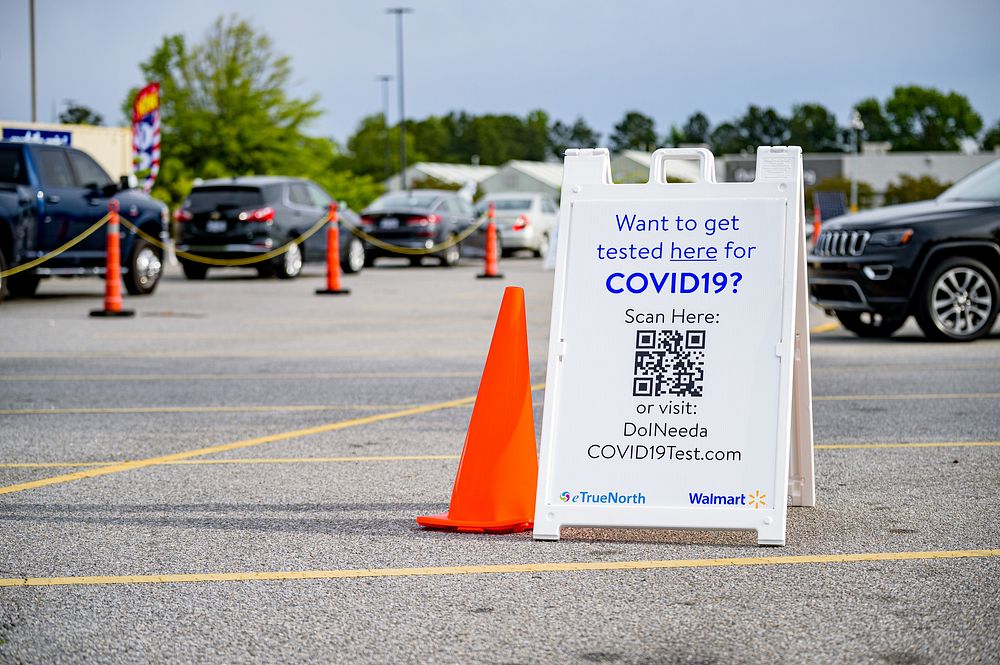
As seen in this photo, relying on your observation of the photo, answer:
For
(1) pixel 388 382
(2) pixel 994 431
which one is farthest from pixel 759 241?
(1) pixel 388 382

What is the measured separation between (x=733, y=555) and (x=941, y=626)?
1.09 metres

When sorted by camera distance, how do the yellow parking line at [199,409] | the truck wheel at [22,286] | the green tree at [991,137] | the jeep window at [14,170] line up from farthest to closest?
the green tree at [991,137]
the truck wheel at [22,286]
the jeep window at [14,170]
the yellow parking line at [199,409]

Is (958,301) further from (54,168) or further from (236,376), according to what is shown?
(54,168)

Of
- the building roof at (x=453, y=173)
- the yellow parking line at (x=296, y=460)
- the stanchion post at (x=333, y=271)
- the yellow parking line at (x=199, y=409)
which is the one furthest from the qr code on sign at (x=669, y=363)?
the building roof at (x=453, y=173)

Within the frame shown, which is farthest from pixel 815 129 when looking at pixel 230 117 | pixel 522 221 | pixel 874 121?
pixel 522 221

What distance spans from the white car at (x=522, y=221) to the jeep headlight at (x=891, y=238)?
1920cm

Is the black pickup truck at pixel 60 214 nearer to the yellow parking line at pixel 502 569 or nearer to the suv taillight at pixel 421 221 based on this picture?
the suv taillight at pixel 421 221

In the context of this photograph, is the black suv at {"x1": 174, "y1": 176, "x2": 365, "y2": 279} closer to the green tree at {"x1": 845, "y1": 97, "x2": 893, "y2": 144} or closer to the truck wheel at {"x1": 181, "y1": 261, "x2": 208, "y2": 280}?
the truck wheel at {"x1": 181, "y1": 261, "x2": 208, "y2": 280}

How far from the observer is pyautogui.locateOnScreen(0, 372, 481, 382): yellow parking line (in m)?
11.5

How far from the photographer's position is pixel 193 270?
25.8m

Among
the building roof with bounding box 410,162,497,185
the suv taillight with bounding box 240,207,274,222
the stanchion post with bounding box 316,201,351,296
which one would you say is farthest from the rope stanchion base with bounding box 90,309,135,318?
the building roof with bounding box 410,162,497,185

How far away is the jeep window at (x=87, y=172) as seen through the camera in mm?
19953

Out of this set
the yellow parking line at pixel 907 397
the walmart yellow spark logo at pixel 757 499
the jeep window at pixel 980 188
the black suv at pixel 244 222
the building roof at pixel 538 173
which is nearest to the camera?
the walmart yellow spark logo at pixel 757 499

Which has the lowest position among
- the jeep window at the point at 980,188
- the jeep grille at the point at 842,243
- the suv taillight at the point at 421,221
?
the suv taillight at the point at 421,221
